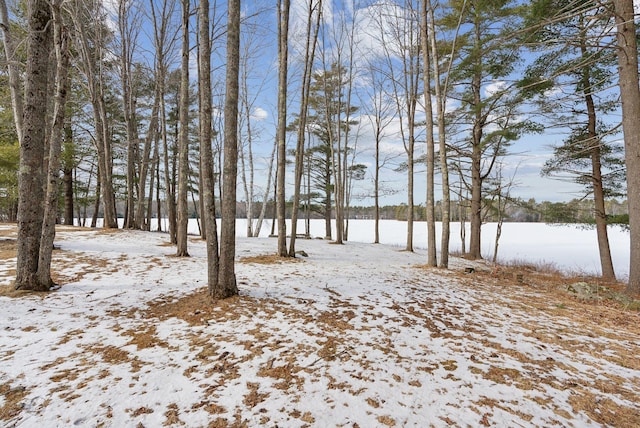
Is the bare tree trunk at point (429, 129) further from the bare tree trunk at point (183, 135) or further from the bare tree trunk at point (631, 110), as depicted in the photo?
the bare tree trunk at point (183, 135)

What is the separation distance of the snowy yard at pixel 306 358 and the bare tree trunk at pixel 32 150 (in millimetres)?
412

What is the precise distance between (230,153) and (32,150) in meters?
2.88

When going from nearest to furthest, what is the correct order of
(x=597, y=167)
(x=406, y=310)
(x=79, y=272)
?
(x=406, y=310) → (x=79, y=272) → (x=597, y=167)

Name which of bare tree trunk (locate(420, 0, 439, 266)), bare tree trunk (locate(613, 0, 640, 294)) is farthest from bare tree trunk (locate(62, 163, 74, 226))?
bare tree trunk (locate(613, 0, 640, 294))

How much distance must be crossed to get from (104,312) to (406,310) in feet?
13.1

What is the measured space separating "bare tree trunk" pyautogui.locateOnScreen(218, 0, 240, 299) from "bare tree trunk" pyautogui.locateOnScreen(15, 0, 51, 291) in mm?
2646

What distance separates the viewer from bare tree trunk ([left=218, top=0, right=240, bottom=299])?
3.80m

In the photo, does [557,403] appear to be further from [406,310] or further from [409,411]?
[406,310]

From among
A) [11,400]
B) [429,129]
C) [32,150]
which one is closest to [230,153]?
[32,150]

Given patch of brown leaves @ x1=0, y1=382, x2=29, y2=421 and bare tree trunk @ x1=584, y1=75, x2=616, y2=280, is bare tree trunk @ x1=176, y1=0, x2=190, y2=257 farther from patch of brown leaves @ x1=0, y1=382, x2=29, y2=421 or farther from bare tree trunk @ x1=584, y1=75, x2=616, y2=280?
bare tree trunk @ x1=584, y1=75, x2=616, y2=280

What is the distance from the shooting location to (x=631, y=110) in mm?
4785

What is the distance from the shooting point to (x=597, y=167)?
27.2 feet

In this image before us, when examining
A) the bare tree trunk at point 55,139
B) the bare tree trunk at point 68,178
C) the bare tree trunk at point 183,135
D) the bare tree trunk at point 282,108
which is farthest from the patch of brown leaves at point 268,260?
the bare tree trunk at point 68,178

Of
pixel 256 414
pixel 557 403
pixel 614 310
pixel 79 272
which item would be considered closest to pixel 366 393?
pixel 256 414
